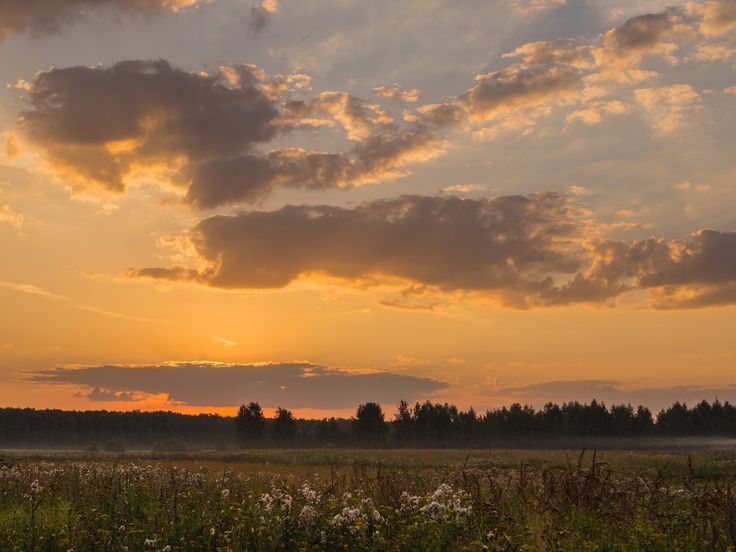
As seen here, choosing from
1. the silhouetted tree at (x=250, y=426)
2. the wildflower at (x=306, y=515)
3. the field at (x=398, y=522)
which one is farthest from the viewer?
the silhouetted tree at (x=250, y=426)

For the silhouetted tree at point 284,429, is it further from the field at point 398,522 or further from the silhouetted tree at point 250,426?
the field at point 398,522

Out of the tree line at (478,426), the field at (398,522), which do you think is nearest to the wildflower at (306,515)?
the field at (398,522)

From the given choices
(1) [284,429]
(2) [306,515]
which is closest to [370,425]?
(1) [284,429]

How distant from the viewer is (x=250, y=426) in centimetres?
13725

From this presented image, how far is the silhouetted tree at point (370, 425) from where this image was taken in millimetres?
144375

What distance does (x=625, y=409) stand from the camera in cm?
16100

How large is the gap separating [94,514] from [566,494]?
322 inches

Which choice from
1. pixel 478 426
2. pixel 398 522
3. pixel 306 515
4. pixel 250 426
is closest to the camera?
pixel 398 522

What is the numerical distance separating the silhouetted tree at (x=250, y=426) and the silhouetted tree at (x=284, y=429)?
3107 mm

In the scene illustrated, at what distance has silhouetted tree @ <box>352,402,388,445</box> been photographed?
5684 inches

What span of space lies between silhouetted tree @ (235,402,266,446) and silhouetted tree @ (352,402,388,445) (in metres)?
21.7

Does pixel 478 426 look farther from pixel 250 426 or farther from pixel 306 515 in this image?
pixel 306 515

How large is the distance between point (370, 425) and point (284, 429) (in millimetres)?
19590

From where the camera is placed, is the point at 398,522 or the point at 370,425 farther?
the point at 370,425
